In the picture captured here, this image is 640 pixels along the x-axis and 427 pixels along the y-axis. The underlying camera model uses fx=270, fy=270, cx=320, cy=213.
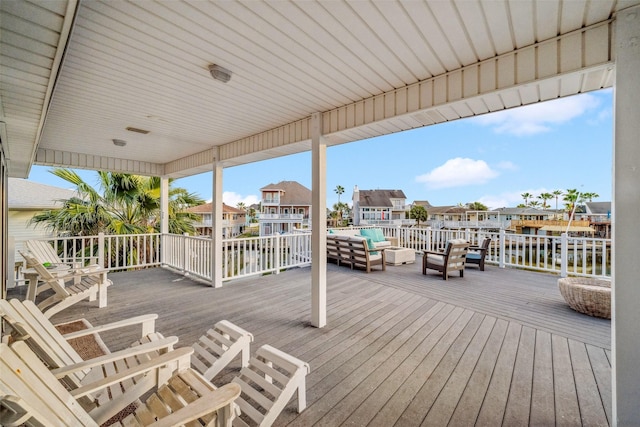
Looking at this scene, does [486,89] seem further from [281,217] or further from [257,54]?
[281,217]

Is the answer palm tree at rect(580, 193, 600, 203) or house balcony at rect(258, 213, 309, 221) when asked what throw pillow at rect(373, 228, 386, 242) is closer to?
house balcony at rect(258, 213, 309, 221)

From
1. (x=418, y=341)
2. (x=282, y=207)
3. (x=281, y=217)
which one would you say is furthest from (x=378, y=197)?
(x=418, y=341)

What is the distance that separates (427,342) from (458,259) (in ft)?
10.9

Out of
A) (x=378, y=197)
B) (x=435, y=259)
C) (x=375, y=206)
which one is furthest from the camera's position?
(x=378, y=197)

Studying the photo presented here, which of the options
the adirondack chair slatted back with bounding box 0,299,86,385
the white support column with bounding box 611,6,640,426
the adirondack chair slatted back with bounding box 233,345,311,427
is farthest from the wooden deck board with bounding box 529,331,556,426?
the adirondack chair slatted back with bounding box 0,299,86,385

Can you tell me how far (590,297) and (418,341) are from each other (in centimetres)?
255

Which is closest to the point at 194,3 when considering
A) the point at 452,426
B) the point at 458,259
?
the point at 452,426

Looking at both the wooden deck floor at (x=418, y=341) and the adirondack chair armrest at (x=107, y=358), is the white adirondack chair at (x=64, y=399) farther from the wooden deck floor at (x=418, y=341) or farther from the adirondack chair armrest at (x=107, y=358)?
the wooden deck floor at (x=418, y=341)

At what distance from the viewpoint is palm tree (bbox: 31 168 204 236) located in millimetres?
6746

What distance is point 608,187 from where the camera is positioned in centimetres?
183

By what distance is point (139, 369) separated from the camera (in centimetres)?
152

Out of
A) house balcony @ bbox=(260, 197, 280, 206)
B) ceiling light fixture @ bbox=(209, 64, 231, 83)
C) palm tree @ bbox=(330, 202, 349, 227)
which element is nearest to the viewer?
ceiling light fixture @ bbox=(209, 64, 231, 83)

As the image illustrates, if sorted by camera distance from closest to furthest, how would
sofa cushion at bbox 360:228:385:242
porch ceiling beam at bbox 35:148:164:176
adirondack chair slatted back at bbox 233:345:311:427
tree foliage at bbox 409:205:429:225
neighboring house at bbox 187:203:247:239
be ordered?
adirondack chair slatted back at bbox 233:345:311:427 < porch ceiling beam at bbox 35:148:164:176 < sofa cushion at bbox 360:228:385:242 < neighboring house at bbox 187:203:247:239 < tree foliage at bbox 409:205:429:225

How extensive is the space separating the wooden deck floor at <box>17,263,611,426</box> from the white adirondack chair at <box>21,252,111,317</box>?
27 cm
